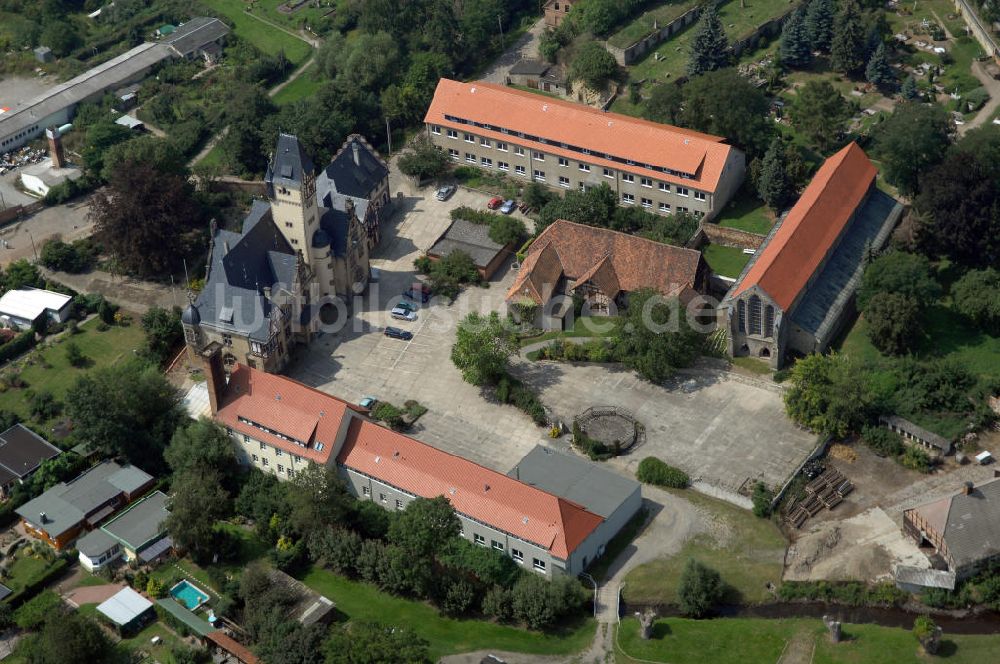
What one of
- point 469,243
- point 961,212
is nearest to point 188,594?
point 469,243

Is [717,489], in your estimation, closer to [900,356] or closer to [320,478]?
[900,356]

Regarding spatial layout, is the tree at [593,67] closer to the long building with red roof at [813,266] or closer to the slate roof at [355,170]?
the slate roof at [355,170]

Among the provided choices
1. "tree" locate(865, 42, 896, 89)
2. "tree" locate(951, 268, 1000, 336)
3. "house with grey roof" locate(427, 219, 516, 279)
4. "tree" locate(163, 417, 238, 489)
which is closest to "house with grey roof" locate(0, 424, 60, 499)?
"tree" locate(163, 417, 238, 489)

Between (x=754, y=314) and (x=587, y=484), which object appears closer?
(x=587, y=484)

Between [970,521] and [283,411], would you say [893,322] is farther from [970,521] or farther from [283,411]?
[283,411]

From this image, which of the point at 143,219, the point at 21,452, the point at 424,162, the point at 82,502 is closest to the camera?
the point at 82,502

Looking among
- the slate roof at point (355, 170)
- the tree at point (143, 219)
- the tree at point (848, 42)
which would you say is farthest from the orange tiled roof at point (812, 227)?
the tree at point (143, 219)

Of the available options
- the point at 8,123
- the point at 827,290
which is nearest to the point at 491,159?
the point at 827,290
